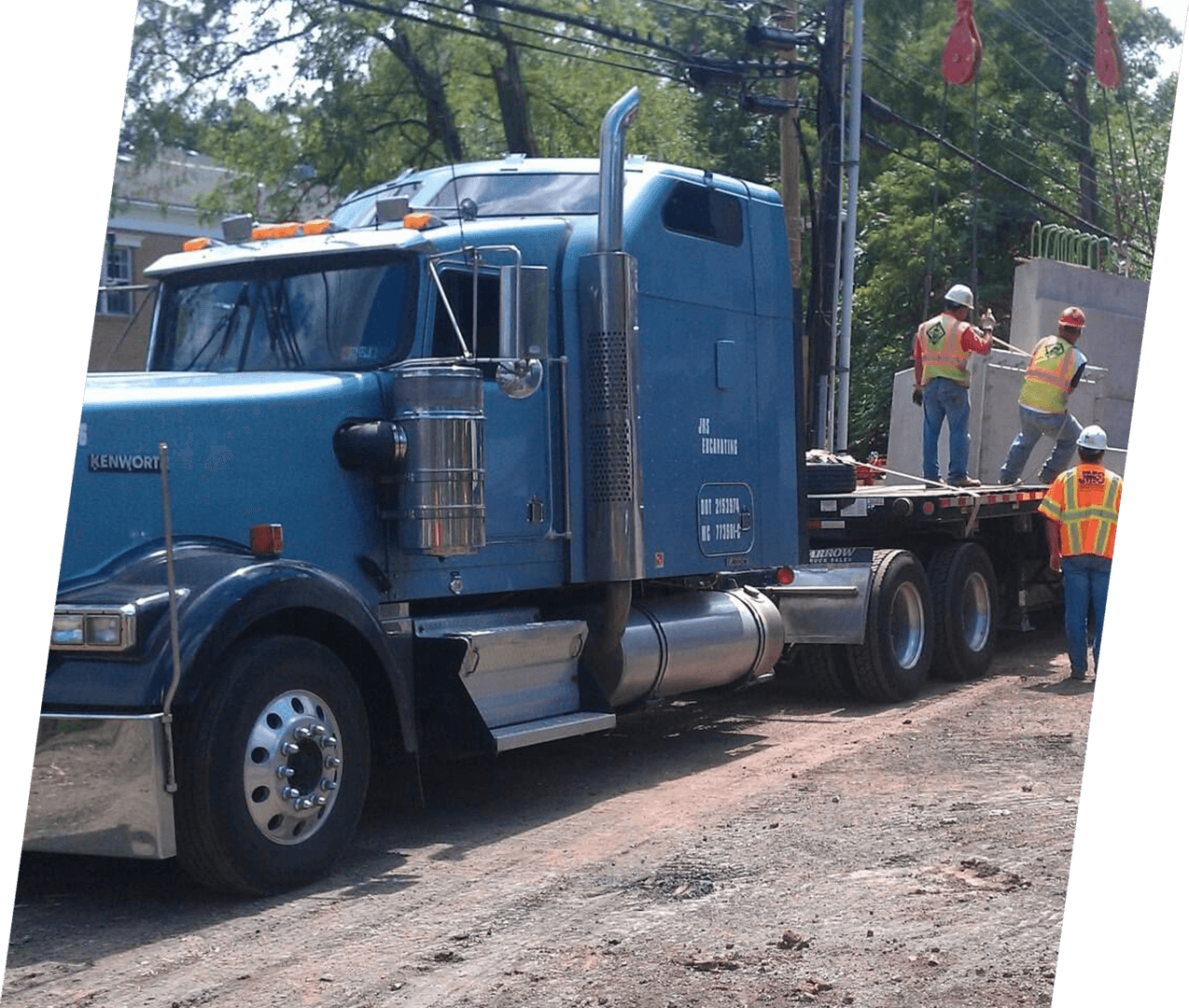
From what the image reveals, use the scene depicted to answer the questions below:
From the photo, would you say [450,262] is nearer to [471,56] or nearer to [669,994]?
[669,994]

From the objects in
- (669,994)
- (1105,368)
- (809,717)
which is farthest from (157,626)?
(1105,368)

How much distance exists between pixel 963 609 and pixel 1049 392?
2.37m

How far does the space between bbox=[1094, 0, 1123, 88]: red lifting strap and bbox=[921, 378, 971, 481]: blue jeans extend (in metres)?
8.29

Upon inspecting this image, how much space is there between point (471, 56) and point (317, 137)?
2.83m

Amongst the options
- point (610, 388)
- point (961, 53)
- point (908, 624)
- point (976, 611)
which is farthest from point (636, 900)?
point (961, 53)

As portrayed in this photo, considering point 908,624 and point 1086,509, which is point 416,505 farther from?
point 1086,509

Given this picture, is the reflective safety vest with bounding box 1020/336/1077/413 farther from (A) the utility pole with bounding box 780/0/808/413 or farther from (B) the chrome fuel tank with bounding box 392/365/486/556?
(B) the chrome fuel tank with bounding box 392/365/486/556

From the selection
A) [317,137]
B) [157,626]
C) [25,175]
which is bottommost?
[157,626]

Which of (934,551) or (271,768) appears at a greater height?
(934,551)

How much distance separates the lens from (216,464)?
21.6 feet

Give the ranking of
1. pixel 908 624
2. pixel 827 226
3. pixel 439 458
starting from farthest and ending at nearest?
pixel 827 226
pixel 908 624
pixel 439 458

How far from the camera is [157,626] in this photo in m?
5.86

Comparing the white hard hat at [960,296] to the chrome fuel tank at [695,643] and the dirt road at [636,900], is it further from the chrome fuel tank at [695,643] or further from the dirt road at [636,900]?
the dirt road at [636,900]

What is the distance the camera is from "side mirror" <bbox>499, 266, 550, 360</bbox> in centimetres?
729
